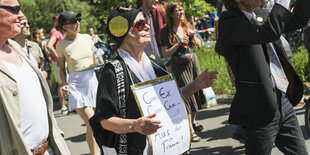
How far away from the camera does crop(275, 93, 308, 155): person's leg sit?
3.01 m

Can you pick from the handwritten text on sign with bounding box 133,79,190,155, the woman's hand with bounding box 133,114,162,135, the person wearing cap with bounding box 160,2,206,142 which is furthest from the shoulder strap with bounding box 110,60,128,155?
the person wearing cap with bounding box 160,2,206,142

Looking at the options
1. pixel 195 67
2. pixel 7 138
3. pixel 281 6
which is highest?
pixel 281 6

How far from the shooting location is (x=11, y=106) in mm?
2547

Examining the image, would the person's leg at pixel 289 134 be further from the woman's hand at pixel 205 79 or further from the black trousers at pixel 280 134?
the woman's hand at pixel 205 79

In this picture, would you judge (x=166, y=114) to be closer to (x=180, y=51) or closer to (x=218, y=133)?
(x=180, y=51)

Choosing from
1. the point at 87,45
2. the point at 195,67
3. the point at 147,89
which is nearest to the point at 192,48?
the point at 195,67

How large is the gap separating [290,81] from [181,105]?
909mm

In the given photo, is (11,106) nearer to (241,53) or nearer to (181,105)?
(181,105)

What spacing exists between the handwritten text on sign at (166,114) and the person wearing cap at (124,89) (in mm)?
85

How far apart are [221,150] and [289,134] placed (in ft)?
8.06

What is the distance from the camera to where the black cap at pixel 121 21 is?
273cm

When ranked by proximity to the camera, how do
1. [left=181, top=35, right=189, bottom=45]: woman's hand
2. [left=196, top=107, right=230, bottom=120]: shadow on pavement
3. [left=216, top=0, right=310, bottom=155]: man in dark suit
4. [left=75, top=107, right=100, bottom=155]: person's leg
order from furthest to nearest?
[left=196, top=107, right=230, bottom=120]: shadow on pavement < [left=181, top=35, right=189, bottom=45]: woman's hand < [left=75, top=107, right=100, bottom=155]: person's leg < [left=216, top=0, right=310, bottom=155]: man in dark suit

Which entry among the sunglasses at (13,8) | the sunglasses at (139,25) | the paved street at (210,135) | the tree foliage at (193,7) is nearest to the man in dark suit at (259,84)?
the sunglasses at (139,25)

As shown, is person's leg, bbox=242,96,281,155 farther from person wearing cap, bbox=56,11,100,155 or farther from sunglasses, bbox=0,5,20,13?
person wearing cap, bbox=56,11,100,155
